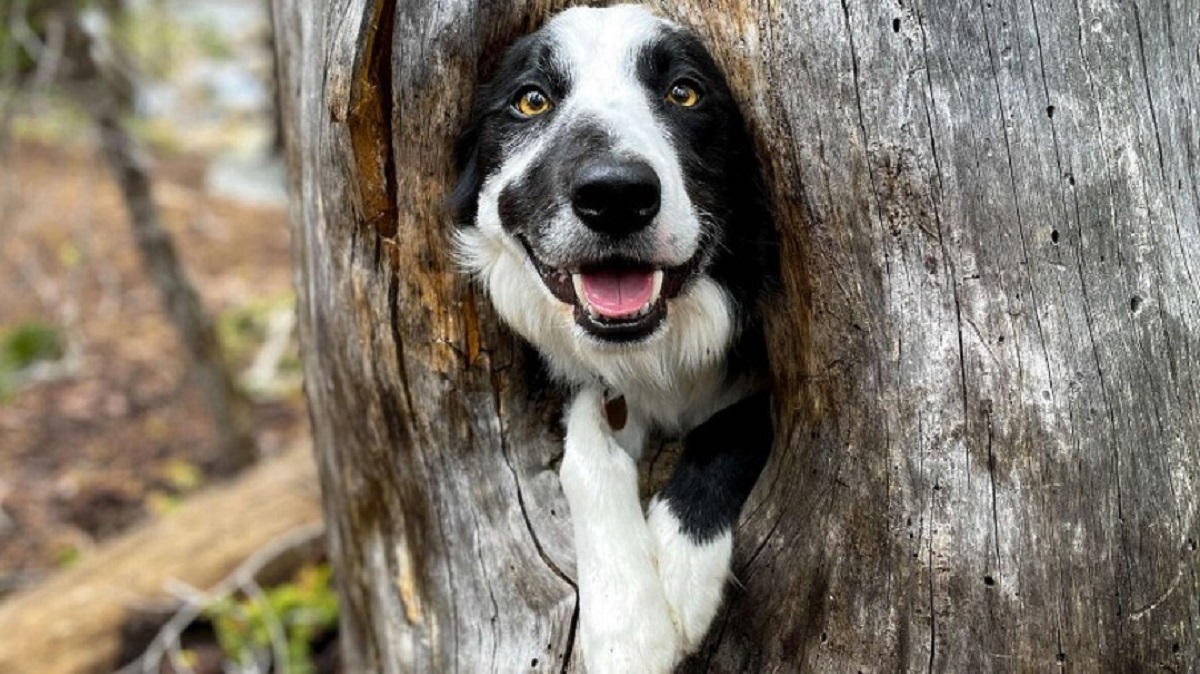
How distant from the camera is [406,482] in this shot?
10.5 ft

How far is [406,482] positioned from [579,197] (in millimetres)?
1042

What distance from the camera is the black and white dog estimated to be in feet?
8.62

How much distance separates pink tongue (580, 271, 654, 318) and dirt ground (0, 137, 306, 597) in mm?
3642

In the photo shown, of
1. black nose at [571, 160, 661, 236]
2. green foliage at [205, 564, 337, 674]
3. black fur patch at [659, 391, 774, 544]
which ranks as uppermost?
black nose at [571, 160, 661, 236]

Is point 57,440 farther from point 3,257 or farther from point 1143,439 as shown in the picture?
point 1143,439

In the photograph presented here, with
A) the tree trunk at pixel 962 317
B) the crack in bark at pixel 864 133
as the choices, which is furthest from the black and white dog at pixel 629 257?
the crack in bark at pixel 864 133

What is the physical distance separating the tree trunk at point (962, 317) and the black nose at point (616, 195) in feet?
0.89

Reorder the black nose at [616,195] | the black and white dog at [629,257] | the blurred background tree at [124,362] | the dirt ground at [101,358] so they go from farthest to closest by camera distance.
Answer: the dirt ground at [101,358], the blurred background tree at [124,362], the black and white dog at [629,257], the black nose at [616,195]

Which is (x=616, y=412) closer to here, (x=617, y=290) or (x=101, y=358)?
(x=617, y=290)

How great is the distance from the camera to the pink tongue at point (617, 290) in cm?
269

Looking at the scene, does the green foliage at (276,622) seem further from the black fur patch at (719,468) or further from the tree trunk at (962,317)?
the tree trunk at (962,317)

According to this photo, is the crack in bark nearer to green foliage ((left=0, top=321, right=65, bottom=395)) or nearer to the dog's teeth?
the dog's teeth

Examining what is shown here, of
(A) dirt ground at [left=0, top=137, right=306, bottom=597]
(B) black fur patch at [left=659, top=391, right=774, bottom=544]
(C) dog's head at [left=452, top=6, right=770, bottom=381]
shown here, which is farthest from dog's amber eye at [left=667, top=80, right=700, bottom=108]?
(A) dirt ground at [left=0, top=137, right=306, bottom=597]

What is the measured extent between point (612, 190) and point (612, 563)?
2.73 ft
